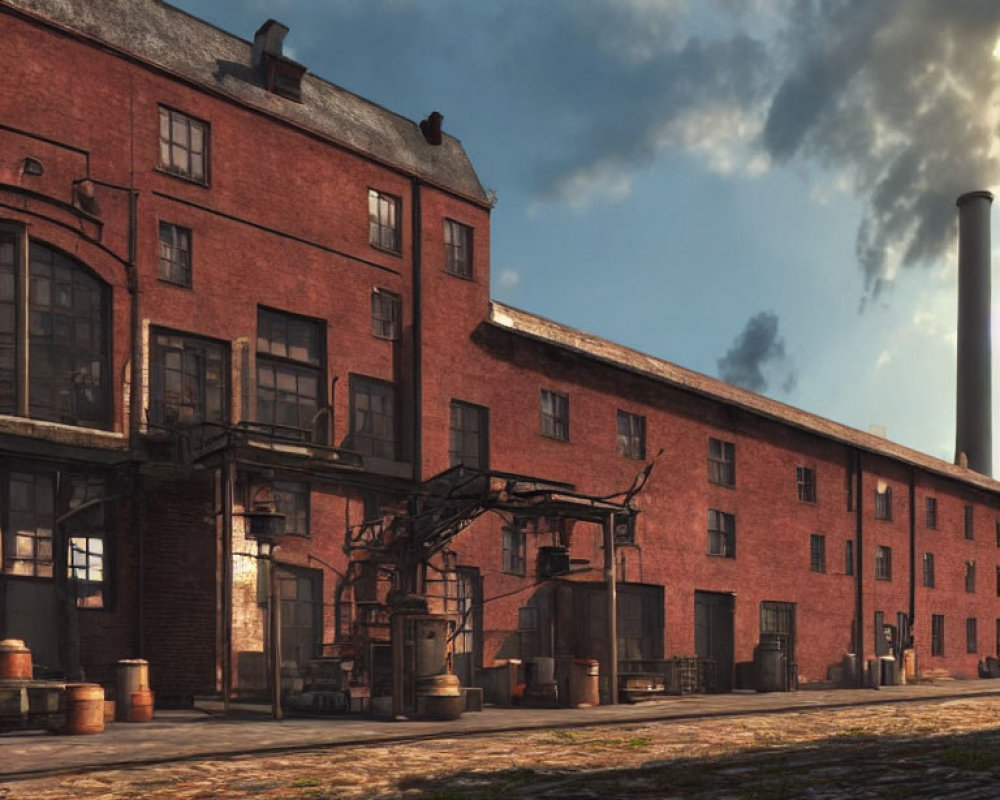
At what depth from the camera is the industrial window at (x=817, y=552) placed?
43281 millimetres

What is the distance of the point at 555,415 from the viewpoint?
33.8 meters

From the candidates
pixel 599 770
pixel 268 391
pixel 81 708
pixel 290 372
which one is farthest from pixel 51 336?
pixel 599 770

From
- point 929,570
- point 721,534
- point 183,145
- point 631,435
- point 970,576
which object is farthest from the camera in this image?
point 970,576

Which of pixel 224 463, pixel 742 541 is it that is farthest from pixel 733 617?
pixel 224 463

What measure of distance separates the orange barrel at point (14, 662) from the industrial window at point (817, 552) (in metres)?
28.8

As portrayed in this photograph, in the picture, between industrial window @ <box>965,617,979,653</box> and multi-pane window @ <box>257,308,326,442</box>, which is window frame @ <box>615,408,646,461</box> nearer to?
multi-pane window @ <box>257,308,326,442</box>

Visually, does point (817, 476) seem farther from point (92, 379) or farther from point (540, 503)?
point (92, 379)

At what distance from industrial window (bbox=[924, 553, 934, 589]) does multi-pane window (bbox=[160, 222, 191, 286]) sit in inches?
1338

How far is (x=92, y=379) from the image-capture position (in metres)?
24.2

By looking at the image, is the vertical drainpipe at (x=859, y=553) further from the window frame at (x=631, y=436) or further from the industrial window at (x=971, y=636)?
the window frame at (x=631, y=436)

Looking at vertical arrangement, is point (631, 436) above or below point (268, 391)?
below

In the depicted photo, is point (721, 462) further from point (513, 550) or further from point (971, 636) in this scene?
point (971, 636)

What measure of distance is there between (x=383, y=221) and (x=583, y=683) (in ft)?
37.0

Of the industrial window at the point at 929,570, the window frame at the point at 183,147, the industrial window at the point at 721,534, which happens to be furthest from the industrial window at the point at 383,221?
the industrial window at the point at 929,570
